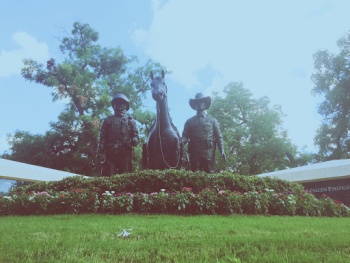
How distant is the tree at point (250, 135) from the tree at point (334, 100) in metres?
3.35

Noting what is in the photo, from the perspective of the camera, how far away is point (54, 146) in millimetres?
25922

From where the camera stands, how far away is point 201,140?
10680mm

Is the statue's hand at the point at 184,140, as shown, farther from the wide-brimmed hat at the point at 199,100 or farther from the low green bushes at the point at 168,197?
the low green bushes at the point at 168,197

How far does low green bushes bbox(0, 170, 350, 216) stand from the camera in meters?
7.46

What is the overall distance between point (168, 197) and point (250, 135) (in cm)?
2378

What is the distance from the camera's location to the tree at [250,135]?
2838 centimetres

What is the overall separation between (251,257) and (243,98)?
29.5 m

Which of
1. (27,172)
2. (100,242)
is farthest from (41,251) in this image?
(27,172)

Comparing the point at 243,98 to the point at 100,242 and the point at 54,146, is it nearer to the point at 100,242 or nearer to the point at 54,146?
the point at 54,146

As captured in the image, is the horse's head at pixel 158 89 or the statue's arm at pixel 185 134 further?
the statue's arm at pixel 185 134

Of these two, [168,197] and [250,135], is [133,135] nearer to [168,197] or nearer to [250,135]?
[168,197]

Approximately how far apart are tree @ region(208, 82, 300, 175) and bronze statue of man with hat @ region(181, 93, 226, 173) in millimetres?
15484

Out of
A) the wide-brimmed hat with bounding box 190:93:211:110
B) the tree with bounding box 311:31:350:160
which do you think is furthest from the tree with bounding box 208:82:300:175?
the wide-brimmed hat with bounding box 190:93:211:110

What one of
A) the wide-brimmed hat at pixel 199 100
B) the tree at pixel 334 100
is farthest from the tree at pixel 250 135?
the wide-brimmed hat at pixel 199 100
